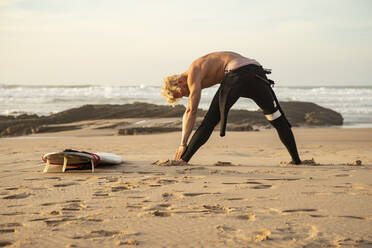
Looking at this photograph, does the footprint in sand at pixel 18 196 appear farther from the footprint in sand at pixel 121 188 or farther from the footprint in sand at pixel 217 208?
the footprint in sand at pixel 217 208

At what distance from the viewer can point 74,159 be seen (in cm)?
557

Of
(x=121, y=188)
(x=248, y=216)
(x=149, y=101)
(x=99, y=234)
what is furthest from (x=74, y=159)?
(x=149, y=101)

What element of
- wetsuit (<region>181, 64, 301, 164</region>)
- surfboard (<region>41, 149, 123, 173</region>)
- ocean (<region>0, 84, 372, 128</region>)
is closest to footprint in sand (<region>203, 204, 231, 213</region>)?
wetsuit (<region>181, 64, 301, 164</region>)

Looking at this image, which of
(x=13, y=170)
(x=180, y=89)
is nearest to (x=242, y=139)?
(x=180, y=89)

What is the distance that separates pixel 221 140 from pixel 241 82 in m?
5.18

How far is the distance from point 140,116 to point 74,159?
1122 centimetres

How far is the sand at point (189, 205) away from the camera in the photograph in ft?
9.52

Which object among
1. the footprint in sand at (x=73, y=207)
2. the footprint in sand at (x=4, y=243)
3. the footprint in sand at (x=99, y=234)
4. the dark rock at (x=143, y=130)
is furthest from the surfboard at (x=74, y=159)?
the dark rock at (x=143, y=130)

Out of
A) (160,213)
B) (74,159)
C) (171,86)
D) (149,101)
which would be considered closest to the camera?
(160,213)

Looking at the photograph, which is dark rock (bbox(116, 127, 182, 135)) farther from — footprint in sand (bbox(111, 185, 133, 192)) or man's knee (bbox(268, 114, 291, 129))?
footprint in sand (bbox(111, 185, 133, 192))

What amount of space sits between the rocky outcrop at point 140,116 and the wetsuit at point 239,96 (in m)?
7.87

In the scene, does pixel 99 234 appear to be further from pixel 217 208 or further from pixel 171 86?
pixel 171 86

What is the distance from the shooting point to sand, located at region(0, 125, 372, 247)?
2900mm

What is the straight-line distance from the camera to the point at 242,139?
34.8 feet
